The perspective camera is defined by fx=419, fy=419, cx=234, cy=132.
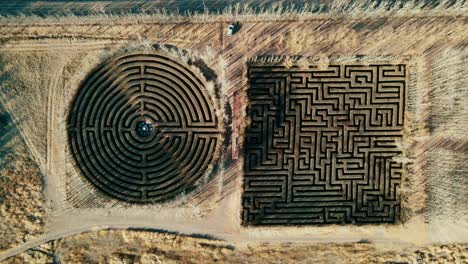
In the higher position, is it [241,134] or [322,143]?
[241,134]

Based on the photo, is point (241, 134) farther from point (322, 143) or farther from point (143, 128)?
point (143, 128)

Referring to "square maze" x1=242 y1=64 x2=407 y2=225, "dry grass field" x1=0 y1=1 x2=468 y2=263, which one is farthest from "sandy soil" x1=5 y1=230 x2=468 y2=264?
"square maze" x1=242 y1=64 x2=407 y2=225

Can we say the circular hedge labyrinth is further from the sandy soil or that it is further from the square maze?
the square maze

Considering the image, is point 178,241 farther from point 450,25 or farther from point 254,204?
point 450,25

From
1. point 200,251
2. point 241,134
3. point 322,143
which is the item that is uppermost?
point 241,134

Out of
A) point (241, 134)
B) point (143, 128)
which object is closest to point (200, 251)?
point (241, 134)

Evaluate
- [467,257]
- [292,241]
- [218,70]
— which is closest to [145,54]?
[218,70]

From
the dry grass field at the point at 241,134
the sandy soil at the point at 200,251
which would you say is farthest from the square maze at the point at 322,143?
the sandy soil at the point at 200,251
